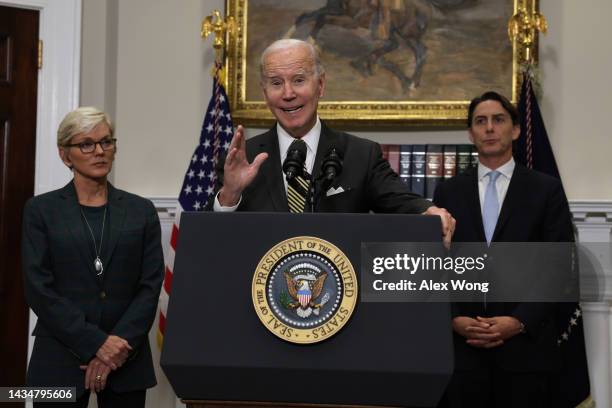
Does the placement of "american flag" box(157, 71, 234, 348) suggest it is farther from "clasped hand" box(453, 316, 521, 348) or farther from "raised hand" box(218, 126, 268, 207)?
"raised hand" box(218, 126, 268, 207)

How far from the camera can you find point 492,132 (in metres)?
3.92

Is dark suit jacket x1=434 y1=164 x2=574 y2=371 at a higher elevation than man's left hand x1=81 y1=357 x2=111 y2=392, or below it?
higher

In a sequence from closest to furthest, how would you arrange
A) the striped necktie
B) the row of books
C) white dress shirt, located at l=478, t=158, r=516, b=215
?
1. the striped necktie
2. white dress shirt, located at l=478, t=158, r=516, b=215
3. the row of books

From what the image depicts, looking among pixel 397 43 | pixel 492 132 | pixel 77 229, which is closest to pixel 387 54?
pixel 397 43

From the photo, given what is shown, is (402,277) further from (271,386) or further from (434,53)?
(434,53)

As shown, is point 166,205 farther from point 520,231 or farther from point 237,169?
point 237,169

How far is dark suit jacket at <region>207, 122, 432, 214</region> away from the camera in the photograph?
2340 mm

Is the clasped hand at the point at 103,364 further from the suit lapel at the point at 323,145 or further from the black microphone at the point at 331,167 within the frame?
the black microphone at the point at 331,167

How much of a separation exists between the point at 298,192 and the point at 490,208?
1.81m

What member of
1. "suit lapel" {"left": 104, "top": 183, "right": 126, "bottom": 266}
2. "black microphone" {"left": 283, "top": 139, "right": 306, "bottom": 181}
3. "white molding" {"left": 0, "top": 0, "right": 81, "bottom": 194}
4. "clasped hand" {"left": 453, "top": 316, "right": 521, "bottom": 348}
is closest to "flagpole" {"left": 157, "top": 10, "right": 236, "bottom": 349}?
"white molding" {"left": 0, "top": 0, "right": 81, "bottom": 194}

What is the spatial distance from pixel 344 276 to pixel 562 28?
4188 mm

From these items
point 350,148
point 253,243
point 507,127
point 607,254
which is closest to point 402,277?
point 253,243

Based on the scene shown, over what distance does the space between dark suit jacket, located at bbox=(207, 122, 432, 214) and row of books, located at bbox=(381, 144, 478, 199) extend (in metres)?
2.62

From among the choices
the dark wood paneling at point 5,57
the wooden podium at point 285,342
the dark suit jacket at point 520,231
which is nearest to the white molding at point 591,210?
the dark suit jacket at point 520,231
